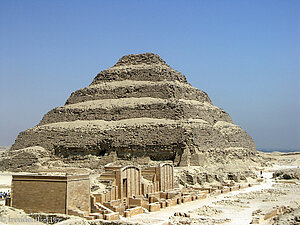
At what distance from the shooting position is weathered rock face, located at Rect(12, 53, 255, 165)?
38.1 m

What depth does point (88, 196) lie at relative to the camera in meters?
22.4

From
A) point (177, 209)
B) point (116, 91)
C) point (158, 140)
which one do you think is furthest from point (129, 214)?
point (116, 91)

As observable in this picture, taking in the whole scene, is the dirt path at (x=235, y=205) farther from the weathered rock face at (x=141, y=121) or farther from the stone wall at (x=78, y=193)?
the weathered rock face at (x=141, y=121)

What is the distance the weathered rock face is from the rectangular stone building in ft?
53.0

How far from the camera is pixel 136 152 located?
38469 mm

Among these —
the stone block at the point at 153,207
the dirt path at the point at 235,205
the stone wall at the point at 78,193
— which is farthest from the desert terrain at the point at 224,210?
the stone wall at the point at 78,193

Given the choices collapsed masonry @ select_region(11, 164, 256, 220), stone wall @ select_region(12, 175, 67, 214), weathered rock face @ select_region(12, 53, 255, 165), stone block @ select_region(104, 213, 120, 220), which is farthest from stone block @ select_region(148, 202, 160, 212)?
weathered rock face @ select_region(12, 53, 255, 165)

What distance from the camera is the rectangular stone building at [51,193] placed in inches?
827

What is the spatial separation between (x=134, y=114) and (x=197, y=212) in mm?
19475

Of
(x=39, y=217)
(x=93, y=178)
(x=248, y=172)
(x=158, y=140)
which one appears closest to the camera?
(x=39, y=217)

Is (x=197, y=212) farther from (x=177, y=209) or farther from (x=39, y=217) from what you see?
A: (x=39, y=217)

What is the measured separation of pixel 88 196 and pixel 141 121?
18565mm

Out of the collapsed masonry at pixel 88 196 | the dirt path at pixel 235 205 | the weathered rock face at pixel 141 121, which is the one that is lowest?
the dirt path at pixel 235 205

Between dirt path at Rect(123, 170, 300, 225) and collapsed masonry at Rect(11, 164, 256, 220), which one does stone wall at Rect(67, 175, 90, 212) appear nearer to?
collapsed masonry at Rect(11, 164, 256, 220)
